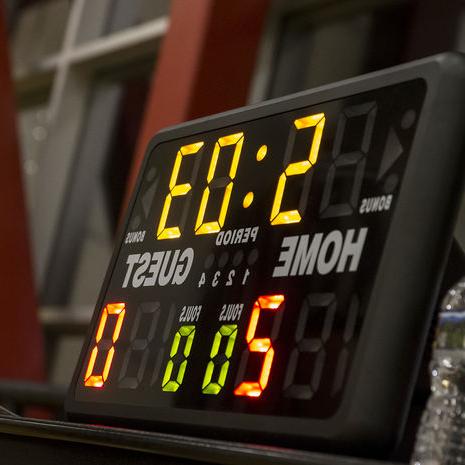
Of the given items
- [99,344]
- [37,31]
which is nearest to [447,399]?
[99,344]

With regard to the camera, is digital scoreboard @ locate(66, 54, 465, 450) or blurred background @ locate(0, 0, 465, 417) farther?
blurred background @ locate(0, 0, 465, 417)

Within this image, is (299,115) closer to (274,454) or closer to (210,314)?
(210,314)

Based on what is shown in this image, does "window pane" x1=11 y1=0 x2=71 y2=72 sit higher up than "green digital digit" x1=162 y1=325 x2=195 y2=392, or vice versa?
"window pane" x1=11 y1=0 x2=71 y2=72

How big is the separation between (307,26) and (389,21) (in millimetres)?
479

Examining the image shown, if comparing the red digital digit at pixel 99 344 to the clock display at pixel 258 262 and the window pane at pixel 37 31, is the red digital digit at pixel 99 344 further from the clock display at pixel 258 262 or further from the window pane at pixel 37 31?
the window pane at pixel 37 31

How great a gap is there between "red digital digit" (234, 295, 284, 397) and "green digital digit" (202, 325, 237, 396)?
23mm

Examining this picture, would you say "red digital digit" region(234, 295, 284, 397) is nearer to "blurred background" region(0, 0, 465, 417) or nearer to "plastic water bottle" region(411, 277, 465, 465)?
"plastic water bottle" region(411, 277, 465, 465)

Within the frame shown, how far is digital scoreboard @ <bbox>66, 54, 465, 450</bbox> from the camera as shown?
941mm

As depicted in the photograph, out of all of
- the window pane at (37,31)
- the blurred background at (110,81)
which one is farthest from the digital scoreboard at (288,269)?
the window pane at (37,31)

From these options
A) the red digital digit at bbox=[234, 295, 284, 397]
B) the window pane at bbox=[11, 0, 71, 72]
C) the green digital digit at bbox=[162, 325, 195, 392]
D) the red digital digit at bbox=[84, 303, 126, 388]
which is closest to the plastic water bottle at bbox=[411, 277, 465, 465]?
the red digital digit at bbox=[234, 295, 284, 397]

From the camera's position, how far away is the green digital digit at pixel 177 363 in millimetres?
1138

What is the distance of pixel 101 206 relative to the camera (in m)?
5.39

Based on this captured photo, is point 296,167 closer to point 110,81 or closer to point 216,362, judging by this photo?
point 216,362

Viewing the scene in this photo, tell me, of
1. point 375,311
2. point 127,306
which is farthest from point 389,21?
point 375,311
